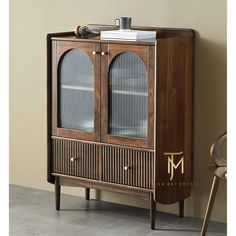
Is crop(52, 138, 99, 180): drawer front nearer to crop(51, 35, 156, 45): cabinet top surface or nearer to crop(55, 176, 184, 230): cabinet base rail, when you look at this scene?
crop(55, 176, 184, 230): cabinet base rail

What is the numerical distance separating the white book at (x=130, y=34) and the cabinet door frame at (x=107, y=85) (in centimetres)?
5

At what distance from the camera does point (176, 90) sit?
314 centimetres

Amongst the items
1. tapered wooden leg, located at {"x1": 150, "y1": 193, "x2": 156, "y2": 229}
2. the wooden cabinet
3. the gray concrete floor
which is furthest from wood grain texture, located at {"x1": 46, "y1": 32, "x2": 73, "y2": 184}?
tapered wooden leg, located at {"x1": 150, "y1": 193, "x2": 156, "y2": 229}

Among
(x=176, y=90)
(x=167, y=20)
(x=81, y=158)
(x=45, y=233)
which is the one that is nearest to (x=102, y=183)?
(x=81, y=158)

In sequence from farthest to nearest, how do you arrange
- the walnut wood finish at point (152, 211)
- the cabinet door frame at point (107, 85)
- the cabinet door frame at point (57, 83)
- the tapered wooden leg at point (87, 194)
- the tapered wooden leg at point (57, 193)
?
the tapered wooden leg at point (87, 194) → the tapered wooden leg at point (57, 193) → the cabinet door frame at point (57, 83) → the walnut wood finish at point (152, 211) → the cabinet door frame at point (107, 85)

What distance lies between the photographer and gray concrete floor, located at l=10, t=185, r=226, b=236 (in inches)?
125

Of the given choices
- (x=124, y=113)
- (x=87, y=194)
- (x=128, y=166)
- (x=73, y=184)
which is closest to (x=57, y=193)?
(x=73, y=184)

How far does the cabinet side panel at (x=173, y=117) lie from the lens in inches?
121

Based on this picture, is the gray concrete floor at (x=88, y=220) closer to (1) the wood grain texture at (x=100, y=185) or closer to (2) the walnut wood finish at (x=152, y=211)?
(2) the walnut wood finish at (x=152, y=211)

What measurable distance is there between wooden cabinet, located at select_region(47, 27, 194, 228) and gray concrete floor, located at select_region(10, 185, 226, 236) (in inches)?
5.0

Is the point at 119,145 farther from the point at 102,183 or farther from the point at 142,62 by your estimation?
the point at 142,62

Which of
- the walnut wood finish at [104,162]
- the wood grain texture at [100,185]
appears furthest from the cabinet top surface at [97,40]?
the wood grain texture at [100,185]

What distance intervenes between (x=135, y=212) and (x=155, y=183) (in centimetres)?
52

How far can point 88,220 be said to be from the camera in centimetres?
339
